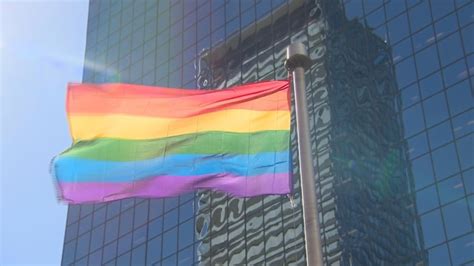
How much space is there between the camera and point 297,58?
17984mm

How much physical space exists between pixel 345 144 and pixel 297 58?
4691cm

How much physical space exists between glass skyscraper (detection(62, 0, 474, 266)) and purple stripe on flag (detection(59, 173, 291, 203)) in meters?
35.2

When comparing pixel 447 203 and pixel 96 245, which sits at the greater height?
pixel 96 245

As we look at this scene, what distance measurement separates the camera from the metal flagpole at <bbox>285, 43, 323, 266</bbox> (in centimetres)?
1548

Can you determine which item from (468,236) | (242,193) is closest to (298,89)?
(242,193)

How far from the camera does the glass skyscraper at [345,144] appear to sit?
57719mm

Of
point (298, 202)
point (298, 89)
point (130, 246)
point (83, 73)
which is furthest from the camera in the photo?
point (83, 73)

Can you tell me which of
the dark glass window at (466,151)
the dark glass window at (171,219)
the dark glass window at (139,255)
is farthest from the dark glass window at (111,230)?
the dark glass window at (466,151)

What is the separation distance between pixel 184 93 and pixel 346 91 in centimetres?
4627

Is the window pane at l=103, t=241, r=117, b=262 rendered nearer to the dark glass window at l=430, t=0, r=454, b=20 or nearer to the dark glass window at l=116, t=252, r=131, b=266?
the dark glass window at l=116, t=252, r=131, b=266

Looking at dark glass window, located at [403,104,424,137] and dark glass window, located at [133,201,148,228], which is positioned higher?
dark glass window, located at [133,201,148,228]

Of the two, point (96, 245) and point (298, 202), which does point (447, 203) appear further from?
point (96, 245)

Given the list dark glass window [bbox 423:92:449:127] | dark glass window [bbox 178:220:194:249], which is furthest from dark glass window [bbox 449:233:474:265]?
dark glass window [bbox 178:220:194:249]

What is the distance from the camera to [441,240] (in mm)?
54688
